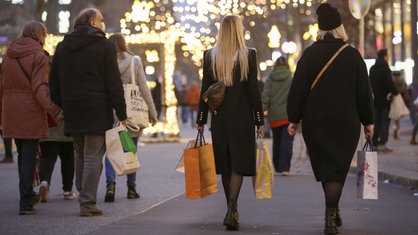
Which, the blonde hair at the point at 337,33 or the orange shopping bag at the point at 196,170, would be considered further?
the orange shopping bag at the point at 196,170

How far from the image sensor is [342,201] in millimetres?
12086

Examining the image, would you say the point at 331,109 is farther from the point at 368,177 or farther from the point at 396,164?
the point at 396,164

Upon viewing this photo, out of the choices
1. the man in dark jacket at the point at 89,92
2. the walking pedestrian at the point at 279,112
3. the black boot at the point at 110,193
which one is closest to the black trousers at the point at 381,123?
the walking pedestrian at the point at 279,112

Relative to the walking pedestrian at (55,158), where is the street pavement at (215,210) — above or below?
below

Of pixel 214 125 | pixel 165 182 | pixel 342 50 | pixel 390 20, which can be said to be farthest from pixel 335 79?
pixel 390 20

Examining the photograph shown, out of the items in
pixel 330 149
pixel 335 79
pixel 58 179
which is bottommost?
pixel 58 179

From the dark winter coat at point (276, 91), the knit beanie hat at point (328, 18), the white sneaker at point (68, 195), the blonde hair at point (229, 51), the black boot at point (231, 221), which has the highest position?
the knit beanie hat at point (328, 18)

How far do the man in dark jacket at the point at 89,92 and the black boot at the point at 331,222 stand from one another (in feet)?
8.03

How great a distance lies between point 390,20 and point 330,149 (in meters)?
41.3

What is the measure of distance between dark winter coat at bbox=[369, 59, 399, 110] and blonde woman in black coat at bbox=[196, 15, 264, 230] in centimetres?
1130

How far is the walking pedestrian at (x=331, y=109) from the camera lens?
8961 millimetres

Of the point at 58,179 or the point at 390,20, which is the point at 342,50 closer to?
the point at 58,179

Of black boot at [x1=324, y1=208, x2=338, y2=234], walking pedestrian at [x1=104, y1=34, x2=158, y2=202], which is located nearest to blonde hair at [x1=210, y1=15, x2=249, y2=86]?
black boot at [x1=324, y1=208, x2=338, y2=234]

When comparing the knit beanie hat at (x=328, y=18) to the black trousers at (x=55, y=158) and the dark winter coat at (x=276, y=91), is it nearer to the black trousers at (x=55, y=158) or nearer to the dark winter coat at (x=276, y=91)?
the black trousers at (x=55, y=158)
